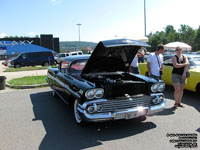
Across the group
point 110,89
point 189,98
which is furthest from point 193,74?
point 110,89

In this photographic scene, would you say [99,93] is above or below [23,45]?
below

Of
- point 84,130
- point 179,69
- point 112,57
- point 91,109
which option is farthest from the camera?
point 179,69

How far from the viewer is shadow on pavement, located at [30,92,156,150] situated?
3.40m

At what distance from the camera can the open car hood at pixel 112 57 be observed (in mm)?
4207

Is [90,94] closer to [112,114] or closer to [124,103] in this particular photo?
[112,114]

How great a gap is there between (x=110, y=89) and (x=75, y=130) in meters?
1.16

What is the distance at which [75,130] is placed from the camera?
156 inches

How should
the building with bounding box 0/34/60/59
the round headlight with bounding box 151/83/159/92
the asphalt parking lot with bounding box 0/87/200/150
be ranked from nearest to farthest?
the asphalt parking lot with bounding box 0/87/200/150 < the round headlight with bounding box 151/83/159/92 < the building with bounding box 0/34/60/59

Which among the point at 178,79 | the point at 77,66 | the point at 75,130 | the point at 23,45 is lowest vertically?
the point at 75,130

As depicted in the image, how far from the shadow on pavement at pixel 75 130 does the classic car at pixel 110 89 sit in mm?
285

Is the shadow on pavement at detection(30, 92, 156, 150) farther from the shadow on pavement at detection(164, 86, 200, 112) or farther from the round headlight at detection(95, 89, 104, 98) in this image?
the shadow on pavement at detection(164, 86, 200, 112)

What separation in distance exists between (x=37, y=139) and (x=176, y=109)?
3.63m

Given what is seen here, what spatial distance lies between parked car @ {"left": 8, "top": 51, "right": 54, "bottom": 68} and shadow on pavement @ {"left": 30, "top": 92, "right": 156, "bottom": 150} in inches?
645

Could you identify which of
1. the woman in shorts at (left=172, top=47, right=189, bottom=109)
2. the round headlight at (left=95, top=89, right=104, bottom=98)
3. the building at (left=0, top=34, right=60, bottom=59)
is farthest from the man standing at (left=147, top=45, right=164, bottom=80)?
the building at (left=0, top=34, right=60, bottom=59)
